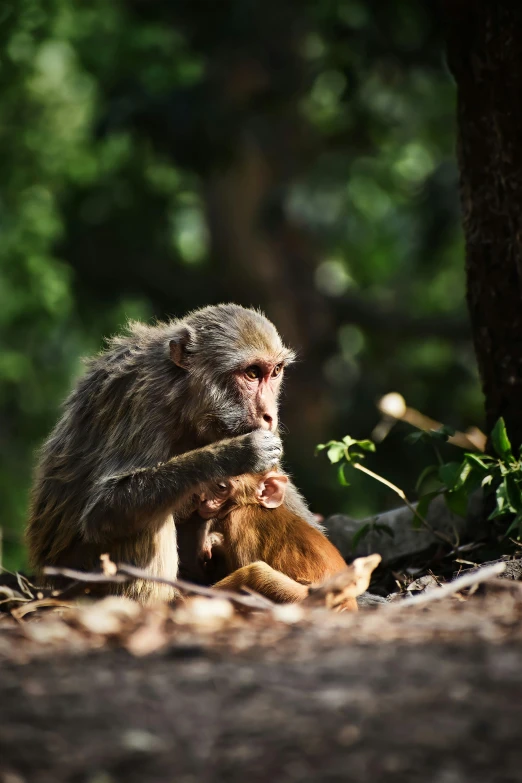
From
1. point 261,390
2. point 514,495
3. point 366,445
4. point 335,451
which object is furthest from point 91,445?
point 514,495

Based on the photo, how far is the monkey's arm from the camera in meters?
5.49

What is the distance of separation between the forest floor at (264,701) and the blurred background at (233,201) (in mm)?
7527

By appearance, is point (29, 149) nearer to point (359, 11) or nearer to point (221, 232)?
point (221, 232)

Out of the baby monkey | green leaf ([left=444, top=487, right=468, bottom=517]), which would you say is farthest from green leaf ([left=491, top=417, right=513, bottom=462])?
the baby monkey

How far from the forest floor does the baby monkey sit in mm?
1901

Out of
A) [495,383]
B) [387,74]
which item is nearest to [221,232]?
[387,74]

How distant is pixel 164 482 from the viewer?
5504 mm

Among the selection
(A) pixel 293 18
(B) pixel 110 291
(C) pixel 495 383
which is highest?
(A) pixel 293 18

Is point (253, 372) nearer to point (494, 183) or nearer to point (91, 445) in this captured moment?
point (91, 445)

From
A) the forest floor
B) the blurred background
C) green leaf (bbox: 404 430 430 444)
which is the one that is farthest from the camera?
the blurred background

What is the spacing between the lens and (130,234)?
1691 cm

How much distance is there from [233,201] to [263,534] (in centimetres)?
1349

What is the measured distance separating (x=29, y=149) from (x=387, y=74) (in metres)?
8.54

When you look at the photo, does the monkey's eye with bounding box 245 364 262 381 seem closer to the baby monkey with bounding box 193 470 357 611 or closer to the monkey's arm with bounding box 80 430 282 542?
the baby monkey with bounding box 193 470 357 611
